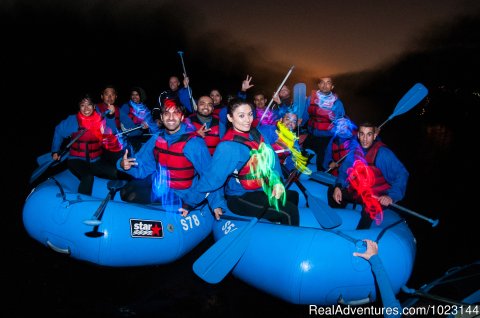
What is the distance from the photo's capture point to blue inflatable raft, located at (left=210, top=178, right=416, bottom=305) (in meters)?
2.83

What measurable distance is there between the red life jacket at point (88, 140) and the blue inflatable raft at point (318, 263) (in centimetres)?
246

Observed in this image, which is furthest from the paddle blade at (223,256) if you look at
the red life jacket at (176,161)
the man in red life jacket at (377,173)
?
the man in red life jacket at (377,173)

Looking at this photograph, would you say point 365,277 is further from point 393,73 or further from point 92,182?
point 393,73

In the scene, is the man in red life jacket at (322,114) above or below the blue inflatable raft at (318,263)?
above

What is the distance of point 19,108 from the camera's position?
13680 mm

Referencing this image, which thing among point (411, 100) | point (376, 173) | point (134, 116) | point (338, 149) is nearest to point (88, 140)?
point (134, 116)

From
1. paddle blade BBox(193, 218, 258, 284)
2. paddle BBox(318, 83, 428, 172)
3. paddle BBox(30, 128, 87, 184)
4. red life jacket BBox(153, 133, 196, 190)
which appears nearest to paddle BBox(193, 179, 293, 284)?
paddle blade BBox(193, 218, 258, 284)

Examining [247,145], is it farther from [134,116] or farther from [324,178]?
[134,116]

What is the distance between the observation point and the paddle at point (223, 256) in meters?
2.93

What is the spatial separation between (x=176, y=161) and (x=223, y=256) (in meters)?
1.15

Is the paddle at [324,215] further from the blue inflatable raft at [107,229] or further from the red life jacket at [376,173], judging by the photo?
the blue inflatable raft at [107,229]

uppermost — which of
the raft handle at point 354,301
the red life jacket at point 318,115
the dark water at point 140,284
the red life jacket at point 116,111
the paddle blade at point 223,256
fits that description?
the red life jacket at point 318,115

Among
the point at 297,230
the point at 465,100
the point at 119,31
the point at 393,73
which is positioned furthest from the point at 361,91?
the point at 297,230

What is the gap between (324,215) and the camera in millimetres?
3424
